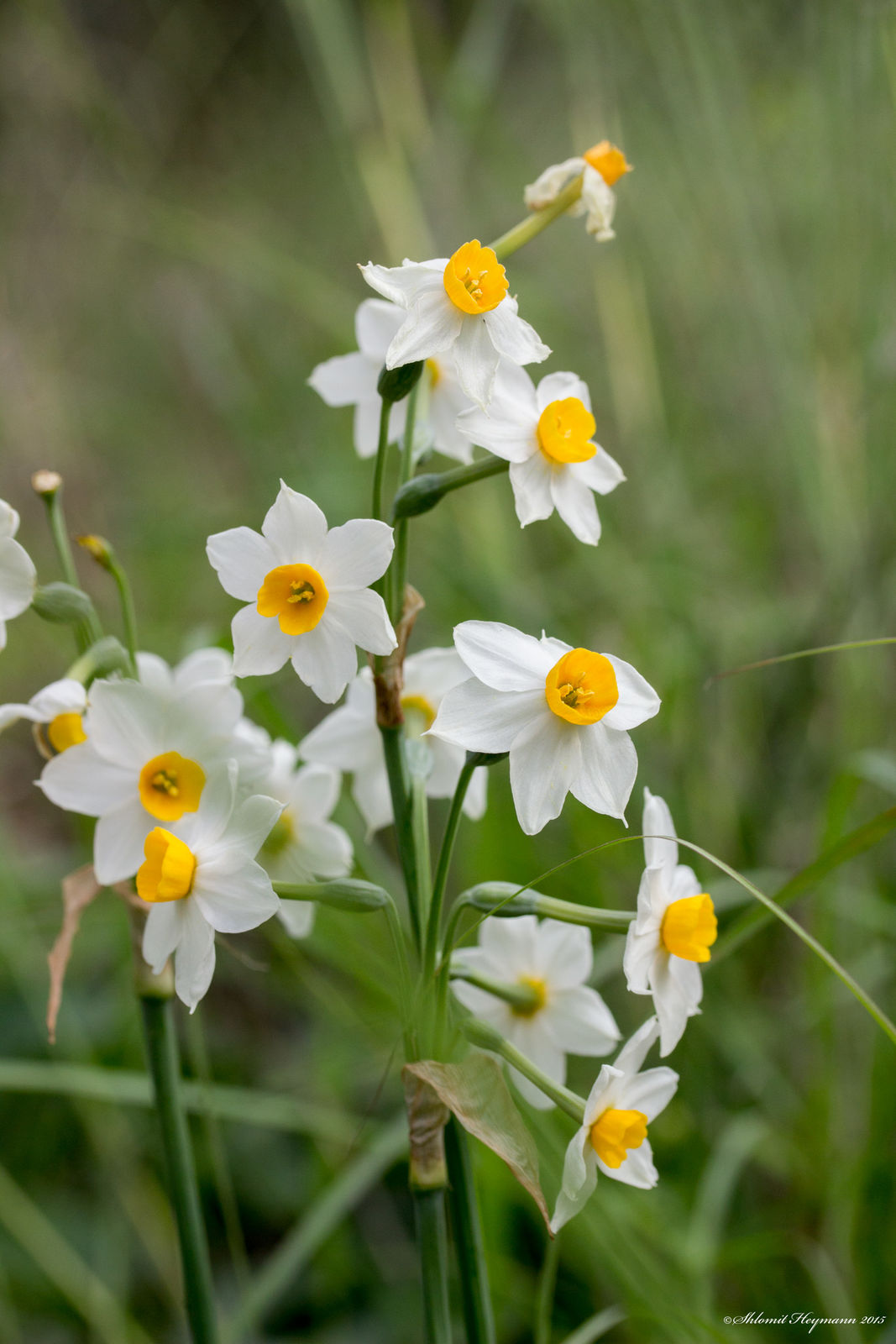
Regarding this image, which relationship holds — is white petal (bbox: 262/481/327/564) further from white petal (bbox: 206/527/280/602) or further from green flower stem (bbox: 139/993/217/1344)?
green flower stem (bbox: 139/993/217/1344)

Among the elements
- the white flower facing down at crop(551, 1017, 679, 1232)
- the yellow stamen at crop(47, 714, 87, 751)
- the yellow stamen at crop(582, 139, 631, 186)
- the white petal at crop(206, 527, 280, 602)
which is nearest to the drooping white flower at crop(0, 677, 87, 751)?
the yellow stamen at crop(47, 714, 87, 751)

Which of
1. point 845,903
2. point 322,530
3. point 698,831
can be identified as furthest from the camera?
point 698,831

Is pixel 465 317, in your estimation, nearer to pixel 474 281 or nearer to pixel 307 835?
pixel 474 281

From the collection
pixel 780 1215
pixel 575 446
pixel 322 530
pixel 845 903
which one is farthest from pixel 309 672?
pixel 780 1215

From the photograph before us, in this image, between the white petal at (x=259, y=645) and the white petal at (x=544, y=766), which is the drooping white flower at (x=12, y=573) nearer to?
the white petal at (x=259, y=645)

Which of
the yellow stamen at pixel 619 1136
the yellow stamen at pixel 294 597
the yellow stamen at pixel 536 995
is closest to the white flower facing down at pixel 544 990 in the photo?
the yellow stamen at pixel 536 995

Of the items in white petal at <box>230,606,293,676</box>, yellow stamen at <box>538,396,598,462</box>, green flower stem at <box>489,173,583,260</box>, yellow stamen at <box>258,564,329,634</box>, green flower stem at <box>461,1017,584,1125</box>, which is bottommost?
green flower stem at <box>461,1017,584,1125</box>

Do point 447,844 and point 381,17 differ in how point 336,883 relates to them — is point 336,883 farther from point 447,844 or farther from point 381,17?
point 381,17
